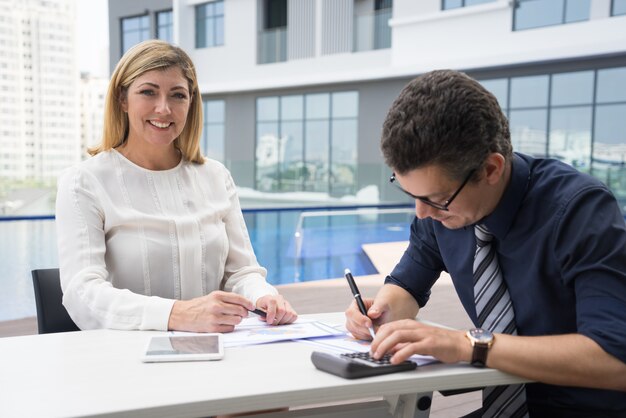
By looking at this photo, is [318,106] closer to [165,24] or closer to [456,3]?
[456,3]

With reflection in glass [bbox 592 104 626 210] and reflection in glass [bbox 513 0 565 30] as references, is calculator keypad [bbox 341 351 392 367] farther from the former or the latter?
reflection in glass [bbox 513 0 565 30]

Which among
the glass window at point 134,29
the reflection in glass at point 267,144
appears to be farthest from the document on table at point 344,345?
the glass window at point 134,29

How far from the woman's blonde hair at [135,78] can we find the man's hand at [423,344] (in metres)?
1.21

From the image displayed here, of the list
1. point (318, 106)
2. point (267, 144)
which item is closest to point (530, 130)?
point (318, 106)

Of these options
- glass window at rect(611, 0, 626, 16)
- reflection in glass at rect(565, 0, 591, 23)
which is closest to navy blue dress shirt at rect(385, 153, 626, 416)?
glass window at rect(611, 0, 626, 16)

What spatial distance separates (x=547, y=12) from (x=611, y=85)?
2127 millimetres

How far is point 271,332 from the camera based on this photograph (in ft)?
5.30

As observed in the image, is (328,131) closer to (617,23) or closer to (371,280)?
(617,23)

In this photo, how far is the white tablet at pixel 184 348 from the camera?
1.32 m

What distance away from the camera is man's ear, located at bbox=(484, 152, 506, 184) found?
1377mm

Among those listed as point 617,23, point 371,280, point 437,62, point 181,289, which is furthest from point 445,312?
point 437,62

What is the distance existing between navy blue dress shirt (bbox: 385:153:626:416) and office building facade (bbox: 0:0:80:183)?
2385cm

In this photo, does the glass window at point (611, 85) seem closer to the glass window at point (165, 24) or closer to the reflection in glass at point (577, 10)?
the reflection in glass at point (577, 10)

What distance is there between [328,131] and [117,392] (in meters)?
18.2
